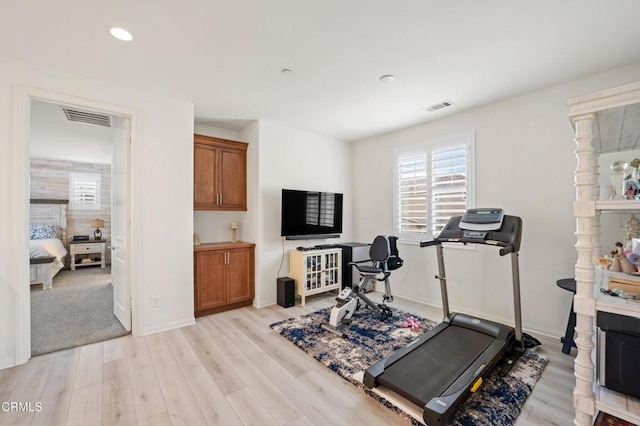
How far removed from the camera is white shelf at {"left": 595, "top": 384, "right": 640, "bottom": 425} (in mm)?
1225

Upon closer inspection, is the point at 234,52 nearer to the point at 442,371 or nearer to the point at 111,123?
the point at 111,123

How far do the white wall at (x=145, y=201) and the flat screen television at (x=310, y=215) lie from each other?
4.36ft

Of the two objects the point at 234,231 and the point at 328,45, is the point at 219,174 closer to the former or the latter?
the point at 234,231

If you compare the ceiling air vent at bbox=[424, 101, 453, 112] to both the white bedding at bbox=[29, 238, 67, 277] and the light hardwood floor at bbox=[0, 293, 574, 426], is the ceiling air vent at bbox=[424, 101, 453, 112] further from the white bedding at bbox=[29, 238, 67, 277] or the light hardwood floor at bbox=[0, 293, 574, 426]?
the white bedding at bbox=[29, 238, 67, 277]

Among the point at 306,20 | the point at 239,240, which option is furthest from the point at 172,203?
the point at 306,20

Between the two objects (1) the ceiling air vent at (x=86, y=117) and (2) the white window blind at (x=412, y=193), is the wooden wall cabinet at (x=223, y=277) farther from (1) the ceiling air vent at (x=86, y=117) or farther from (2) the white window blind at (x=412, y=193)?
(2) the white window blind at (x=412, y=193)

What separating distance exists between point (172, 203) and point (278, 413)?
8.27ft

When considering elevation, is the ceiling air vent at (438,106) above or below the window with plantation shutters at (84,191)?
above

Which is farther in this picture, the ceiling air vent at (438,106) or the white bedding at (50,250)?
the white bedding at (50,250)

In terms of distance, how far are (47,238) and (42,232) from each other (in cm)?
23

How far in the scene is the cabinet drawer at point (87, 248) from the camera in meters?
6.66

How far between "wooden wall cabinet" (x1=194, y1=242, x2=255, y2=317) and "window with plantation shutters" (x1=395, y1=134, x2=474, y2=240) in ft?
8.05

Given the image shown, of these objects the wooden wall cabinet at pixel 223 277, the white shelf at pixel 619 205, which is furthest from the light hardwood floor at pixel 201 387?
the white shelf at pixel 619 205

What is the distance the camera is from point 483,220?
9.19 ft
